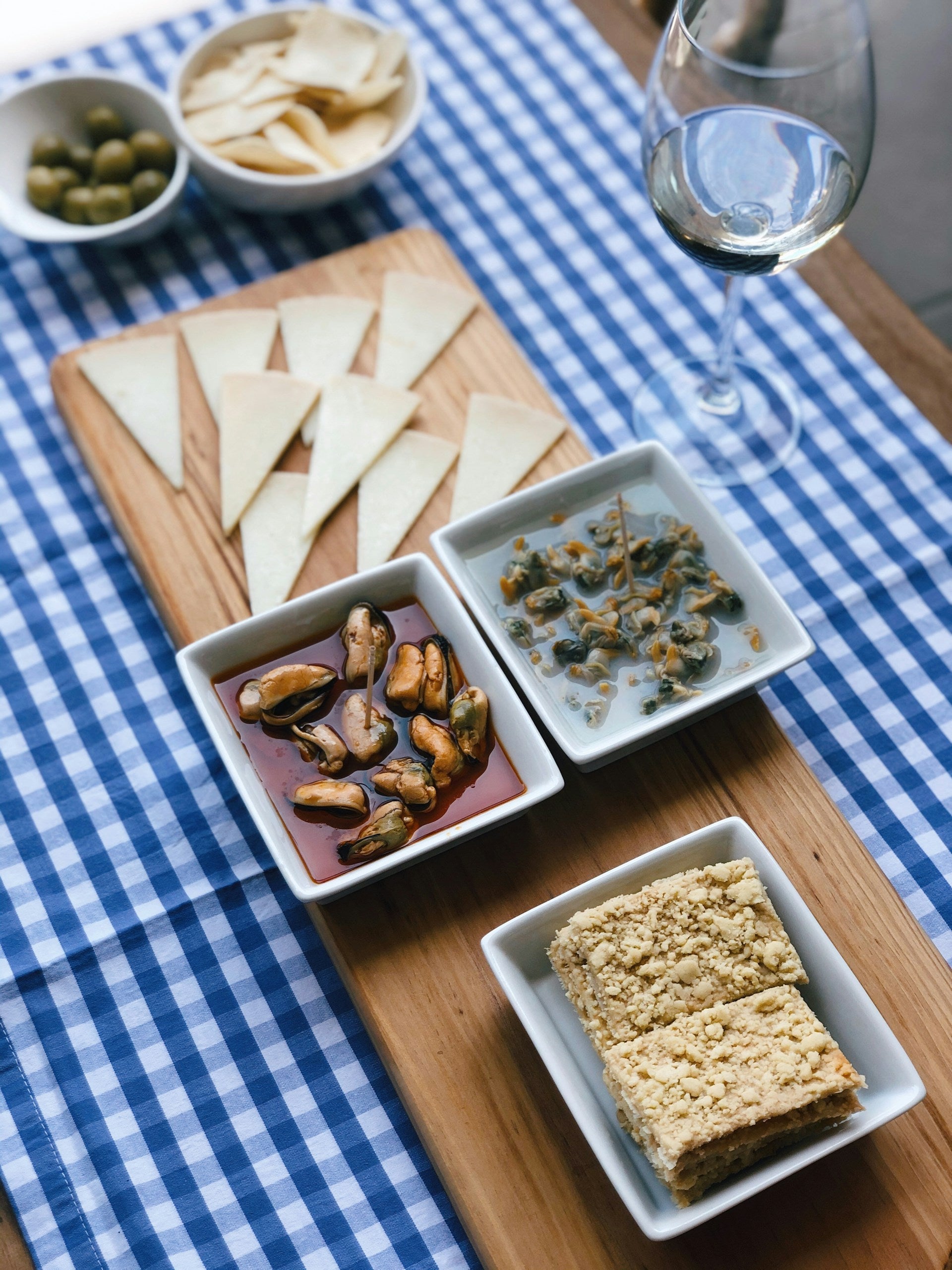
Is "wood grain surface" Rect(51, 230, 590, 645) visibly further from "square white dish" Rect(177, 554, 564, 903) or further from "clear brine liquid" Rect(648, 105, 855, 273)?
"clear brine liquid" Rect(648, 105, 855, 273)

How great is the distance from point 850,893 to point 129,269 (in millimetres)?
1524

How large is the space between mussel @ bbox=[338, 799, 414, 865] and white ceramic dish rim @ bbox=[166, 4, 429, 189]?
3.57 ft

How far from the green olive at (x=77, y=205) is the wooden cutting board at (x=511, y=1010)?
0.51 meters

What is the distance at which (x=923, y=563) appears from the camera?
5.54ft

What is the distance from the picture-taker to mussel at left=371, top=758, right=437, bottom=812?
1.31 m

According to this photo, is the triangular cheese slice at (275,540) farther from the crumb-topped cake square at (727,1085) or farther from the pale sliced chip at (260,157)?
the crumb-topped cake square at (727,1085)

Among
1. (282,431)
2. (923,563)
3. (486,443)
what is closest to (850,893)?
(923,563)

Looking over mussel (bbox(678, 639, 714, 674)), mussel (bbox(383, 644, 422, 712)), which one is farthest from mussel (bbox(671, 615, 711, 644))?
mussel (bbox(383, 644, 422, 712))

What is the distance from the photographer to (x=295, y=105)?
1.89 m

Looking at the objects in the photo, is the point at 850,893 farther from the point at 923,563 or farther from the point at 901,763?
the point at 923,563

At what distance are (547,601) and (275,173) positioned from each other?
947 mm

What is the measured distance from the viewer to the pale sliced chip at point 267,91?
1.88m

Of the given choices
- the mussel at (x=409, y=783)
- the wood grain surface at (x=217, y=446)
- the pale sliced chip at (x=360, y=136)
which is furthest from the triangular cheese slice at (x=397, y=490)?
the pale sliced chip at (x=360, y=136)

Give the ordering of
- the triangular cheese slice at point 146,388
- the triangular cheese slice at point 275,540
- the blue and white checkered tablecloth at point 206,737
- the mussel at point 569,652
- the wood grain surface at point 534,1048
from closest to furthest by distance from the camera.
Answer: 1. the wood grain surface at point 534,1048
2. the blue and white checkered tablecloth at point 206,737
3. the mussel at point 569,652
4. the triangular cheese slice at point 275,540
5. the triangular cheese slice at point 146,388
